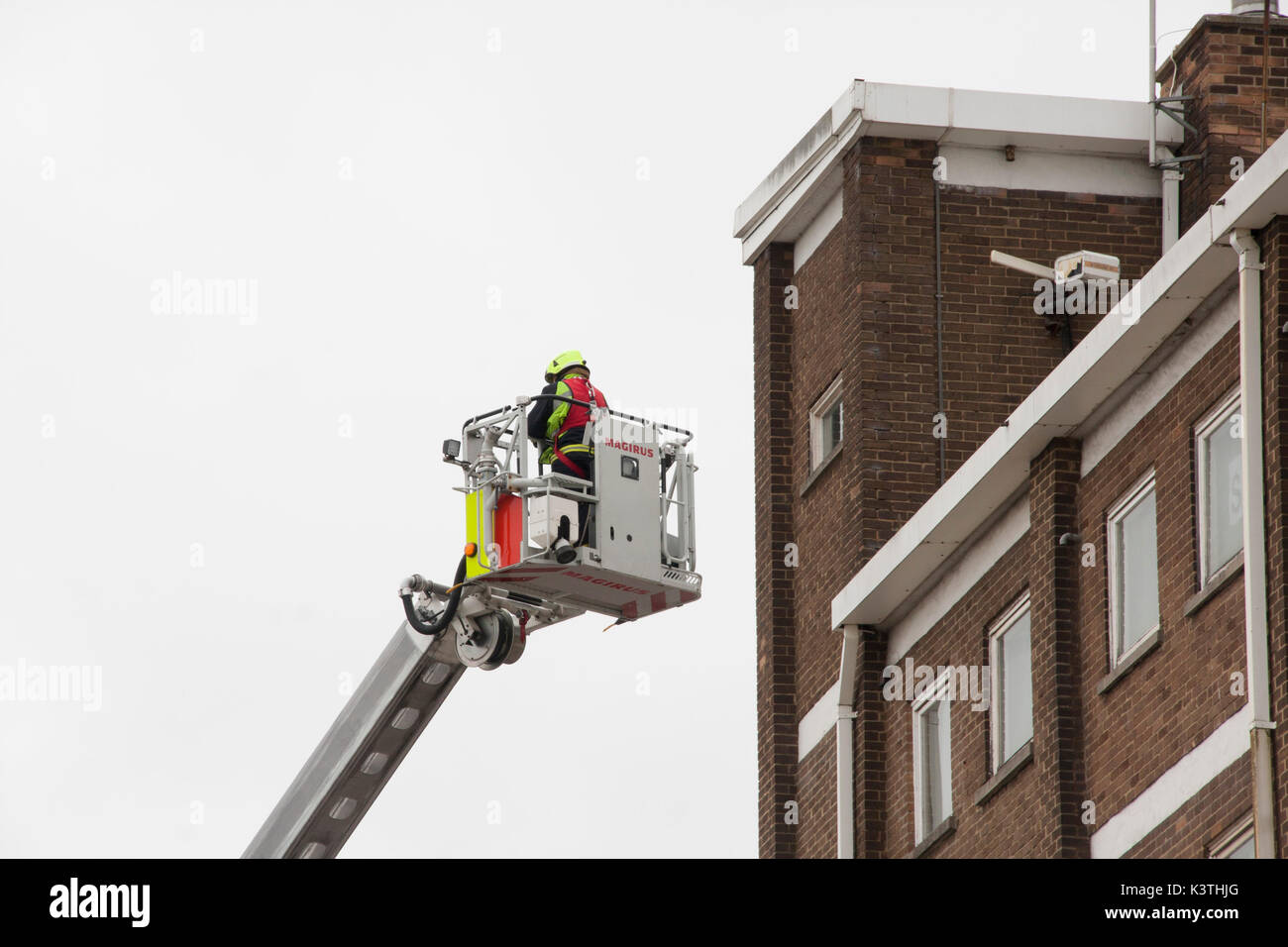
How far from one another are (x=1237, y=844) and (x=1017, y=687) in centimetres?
409

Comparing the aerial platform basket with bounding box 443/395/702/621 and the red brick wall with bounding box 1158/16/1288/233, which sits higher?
the red brick wall with bounding box 1158/16/1288/233

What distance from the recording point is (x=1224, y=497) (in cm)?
1819

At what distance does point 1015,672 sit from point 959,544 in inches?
48.8

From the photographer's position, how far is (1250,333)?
56.8ft

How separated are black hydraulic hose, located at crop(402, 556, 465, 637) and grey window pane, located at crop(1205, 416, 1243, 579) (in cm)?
729

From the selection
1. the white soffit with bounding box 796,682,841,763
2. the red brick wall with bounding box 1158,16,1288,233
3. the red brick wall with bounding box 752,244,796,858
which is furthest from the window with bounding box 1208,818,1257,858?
the red brick wall with bounding box 1158,16,1288,233

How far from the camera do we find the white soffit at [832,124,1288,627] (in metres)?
17.4

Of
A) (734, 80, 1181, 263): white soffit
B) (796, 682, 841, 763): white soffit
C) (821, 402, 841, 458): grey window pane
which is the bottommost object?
(796, 682, 841, 763): white soffit

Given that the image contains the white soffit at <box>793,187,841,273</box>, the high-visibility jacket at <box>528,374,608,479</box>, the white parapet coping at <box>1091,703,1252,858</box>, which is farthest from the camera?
the white soffit at <box>793,187,841,273</box>

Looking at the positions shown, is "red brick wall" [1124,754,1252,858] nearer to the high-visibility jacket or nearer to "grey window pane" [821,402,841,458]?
the high-visibility jacket

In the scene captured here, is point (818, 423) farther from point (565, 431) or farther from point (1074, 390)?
point (1074, 390)

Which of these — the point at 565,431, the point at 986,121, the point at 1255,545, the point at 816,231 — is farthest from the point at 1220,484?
the point at 816,231

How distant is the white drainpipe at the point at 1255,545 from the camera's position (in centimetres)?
1672
